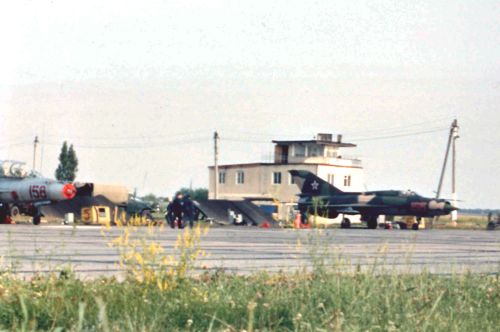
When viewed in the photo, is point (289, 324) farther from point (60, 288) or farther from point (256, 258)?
point (256, 258)

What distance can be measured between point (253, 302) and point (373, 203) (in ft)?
154

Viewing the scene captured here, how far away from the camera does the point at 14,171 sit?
37.2 metres

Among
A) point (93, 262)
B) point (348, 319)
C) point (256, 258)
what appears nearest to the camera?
point (348, 319)

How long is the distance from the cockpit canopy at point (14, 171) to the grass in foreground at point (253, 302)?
98.0 feet

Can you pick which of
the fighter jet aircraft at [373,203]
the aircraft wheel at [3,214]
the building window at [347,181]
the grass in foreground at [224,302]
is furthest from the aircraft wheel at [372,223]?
the grass in foreground at [224,302]

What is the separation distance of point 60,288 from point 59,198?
28.9m

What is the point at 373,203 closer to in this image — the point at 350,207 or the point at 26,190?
the point at 350,207

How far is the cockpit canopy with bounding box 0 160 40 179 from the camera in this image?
1457 inches

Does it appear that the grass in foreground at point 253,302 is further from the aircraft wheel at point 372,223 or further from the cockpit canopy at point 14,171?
the aircraft wheel at point 372,223

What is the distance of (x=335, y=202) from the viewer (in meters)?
55.1

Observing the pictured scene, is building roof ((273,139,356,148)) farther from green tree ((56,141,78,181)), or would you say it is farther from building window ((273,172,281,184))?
green tree ((56,141,78,181))

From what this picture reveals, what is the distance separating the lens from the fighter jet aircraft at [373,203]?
1927 inches

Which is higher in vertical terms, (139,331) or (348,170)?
(348,170)

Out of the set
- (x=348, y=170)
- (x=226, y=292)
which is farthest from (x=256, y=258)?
(x=348, y=170)
